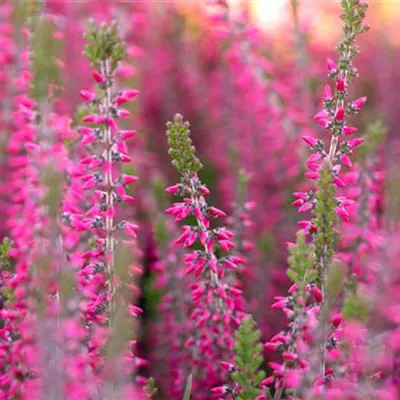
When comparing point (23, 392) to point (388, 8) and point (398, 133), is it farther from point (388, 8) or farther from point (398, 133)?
point (388, 8)

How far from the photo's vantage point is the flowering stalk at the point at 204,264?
1.51 metres

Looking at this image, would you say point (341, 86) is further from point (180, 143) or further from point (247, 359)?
point (247, 359)

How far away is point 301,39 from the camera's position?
318 cm

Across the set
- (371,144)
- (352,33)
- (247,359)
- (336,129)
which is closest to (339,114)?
(336,129)

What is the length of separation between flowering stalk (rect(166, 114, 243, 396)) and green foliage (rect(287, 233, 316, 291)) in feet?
0.86

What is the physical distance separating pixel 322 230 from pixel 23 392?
649 millimetres

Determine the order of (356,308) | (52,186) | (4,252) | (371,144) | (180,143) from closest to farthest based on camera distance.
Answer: (52,186), (356,308), (180,143), (4,252), (371,144)

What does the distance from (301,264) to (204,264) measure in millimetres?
358

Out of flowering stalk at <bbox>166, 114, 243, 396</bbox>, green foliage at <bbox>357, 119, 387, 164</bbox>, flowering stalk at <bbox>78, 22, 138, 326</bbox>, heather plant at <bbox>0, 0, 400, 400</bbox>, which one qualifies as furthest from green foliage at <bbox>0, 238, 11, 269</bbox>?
green foliage at <bbox>357, 119, 387, 164</bbox>

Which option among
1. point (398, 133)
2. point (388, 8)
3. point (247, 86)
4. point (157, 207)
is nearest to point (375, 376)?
point (157, 207)

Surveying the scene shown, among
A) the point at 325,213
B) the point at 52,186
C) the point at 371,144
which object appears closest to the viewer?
the point at 52,186

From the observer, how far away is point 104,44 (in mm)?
1435

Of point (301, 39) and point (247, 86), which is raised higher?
point (301, 39)

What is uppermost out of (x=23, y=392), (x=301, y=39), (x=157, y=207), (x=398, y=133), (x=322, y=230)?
(x=301, y=39)
